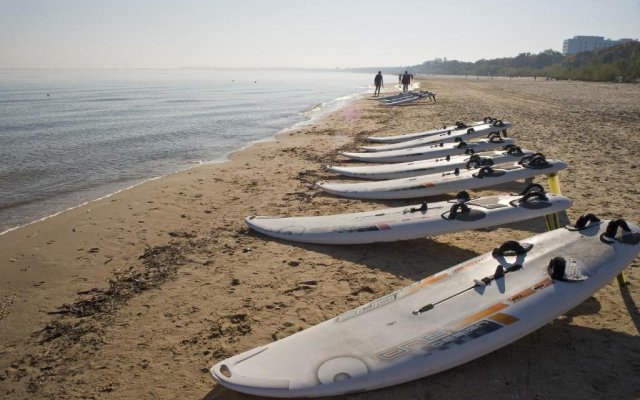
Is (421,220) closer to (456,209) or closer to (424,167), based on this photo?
(456,209)

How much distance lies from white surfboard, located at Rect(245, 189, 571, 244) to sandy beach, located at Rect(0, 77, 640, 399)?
0.19m

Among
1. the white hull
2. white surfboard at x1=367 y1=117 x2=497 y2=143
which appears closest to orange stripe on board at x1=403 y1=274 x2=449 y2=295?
the white hull

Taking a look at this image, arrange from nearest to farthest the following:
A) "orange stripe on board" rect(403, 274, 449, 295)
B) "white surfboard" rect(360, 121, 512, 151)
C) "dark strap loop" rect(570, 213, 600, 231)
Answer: "orange stripe on board" rect(403, 274, 449, 295) < "dark strap loop" rect(570, 213, 600, 231) < "white surfboard" rect(360, 121, 512, 151)

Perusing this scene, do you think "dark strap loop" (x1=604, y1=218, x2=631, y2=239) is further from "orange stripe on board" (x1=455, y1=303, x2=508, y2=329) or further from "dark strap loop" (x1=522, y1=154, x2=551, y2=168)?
"dark strap loop" (x1=522, y1=154, x2=551, y2=168)

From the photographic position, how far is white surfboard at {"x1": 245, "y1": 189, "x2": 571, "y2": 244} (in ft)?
15.4

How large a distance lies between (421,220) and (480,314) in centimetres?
198

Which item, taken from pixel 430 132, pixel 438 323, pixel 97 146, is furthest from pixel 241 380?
pixel 97 146

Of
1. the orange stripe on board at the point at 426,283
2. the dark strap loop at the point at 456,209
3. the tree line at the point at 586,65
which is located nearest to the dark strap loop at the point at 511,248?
the orange stripe on board at the point at 426,283

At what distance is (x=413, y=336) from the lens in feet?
9.46

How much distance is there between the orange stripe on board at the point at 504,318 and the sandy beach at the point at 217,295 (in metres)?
0.34

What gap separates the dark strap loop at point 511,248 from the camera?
3664 millimetres

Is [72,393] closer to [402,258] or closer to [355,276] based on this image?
[355,276]

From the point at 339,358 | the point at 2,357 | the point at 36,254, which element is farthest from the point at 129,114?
the point at 339,358

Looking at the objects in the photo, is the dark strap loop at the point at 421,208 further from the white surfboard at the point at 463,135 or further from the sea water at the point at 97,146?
the sea water at the point at 97,146
